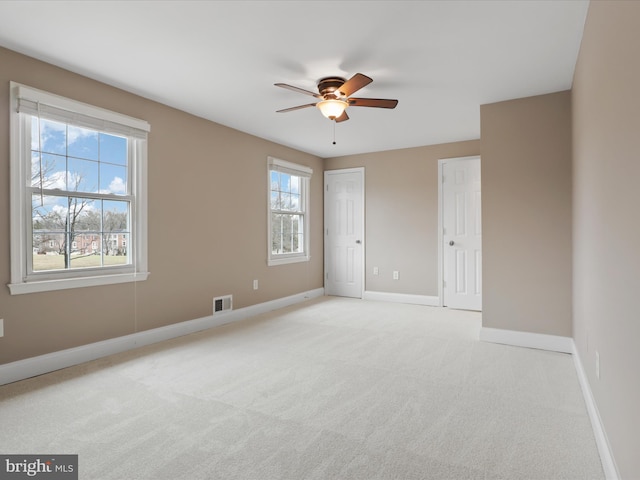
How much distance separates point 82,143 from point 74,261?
1.03 metres

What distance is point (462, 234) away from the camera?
17.8 feet

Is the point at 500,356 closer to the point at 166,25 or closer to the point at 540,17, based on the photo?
the point at 540,17

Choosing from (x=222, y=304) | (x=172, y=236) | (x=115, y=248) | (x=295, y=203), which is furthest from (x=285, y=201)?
(x=115, y=248)

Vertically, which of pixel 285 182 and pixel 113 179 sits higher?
pixel 285 182

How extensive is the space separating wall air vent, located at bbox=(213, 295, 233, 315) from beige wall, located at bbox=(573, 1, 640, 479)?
3665 millimetres

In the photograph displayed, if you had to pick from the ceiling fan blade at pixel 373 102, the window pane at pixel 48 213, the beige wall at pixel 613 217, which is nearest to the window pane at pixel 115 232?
the window pane at pixel 48 213

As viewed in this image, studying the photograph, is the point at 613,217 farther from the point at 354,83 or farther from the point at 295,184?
the point at 295,184

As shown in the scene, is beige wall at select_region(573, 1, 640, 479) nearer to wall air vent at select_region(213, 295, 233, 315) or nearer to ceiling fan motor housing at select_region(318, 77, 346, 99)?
ceiling fan motor housing at select_region(318, 77, 346, 99)

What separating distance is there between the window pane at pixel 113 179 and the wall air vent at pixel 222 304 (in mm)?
1657

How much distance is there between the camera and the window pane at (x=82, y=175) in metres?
3.17

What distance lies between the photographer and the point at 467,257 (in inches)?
212

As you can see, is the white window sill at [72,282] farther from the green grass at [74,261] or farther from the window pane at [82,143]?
the window pane at [82,143]

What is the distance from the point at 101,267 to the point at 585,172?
3.98m

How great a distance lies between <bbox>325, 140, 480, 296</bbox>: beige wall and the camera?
570 cm
